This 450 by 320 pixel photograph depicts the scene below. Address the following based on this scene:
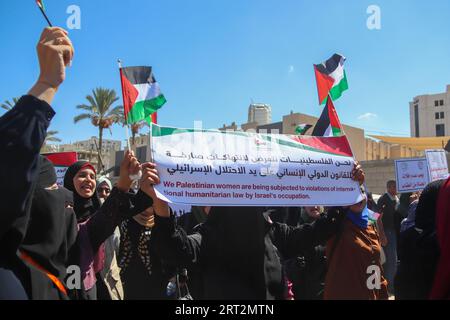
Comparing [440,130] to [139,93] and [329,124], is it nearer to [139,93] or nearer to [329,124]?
[329,124]

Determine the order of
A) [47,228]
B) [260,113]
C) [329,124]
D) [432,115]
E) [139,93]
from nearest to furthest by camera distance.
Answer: [47,228] < [139,93] < [329,124] < [260,113] < [432,115]

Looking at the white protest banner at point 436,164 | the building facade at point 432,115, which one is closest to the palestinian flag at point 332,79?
the white protest banner at point 436,164

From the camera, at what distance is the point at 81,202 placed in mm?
3172

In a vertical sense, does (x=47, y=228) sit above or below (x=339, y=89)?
below

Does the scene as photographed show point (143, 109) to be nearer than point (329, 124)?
Yes

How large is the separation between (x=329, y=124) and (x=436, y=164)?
2.73 metres

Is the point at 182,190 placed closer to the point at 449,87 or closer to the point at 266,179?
the point at 266,179

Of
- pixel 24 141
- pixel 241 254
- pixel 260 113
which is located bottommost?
pixel 241 254

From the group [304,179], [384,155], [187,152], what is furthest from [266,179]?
[384,155]

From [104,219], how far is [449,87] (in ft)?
252

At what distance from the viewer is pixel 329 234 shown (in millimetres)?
2836

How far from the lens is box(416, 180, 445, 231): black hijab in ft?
7.29

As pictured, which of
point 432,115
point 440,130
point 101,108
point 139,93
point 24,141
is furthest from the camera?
point 432,115

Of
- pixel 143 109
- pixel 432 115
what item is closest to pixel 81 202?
pixel 143 109
